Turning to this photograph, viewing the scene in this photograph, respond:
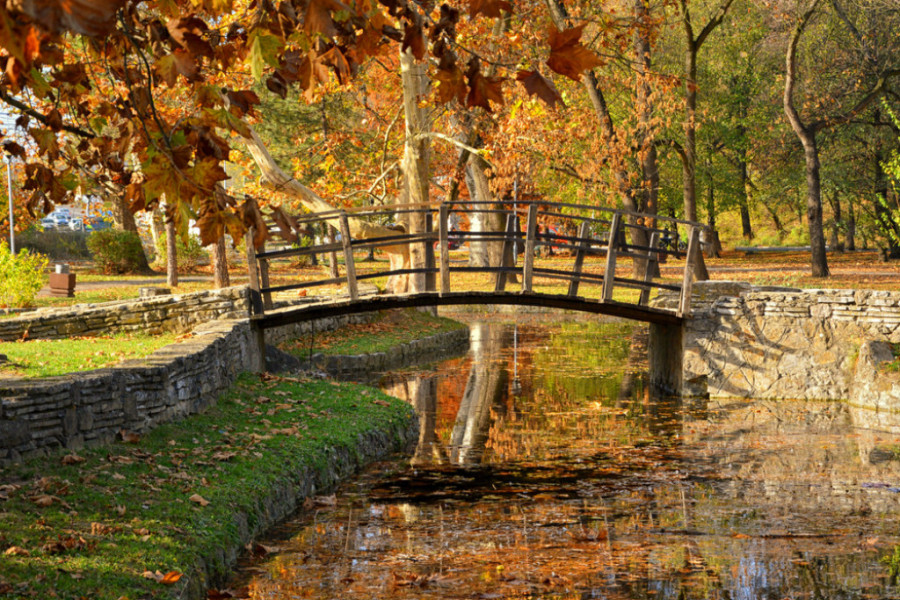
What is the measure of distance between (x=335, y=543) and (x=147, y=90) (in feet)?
14.3

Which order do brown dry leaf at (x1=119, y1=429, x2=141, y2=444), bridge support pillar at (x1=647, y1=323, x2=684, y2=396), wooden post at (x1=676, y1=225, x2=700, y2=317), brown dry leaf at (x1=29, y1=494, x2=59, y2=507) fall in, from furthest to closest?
bridge support pillar at (x1=647, y1=323, x2=684, y2=396) < wooden post at (x1=676, y1=225, x2=700, y2=317) < brown dry leaf at (x1=119, y1=429, x2=141, y2=444) < brown dry leaf at (x1=29, y1=494, x2=59, y2=507)

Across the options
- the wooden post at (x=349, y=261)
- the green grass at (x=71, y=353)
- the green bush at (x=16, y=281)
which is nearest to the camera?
the green grass at (x=71, y=353)

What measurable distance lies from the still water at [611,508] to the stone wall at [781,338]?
43 cm

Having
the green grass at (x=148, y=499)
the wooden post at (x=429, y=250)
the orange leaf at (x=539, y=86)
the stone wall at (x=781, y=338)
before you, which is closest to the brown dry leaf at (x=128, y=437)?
the green grass at (x=148, y=499)

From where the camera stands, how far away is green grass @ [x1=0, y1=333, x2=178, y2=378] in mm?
10883

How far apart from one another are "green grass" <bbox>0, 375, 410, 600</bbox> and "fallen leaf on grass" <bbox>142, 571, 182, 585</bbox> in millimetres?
30

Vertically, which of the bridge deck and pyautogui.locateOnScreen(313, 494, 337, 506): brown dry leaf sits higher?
the bridge deck

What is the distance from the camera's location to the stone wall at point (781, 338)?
594 inches

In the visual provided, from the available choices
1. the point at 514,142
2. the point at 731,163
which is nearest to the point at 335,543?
the point at 514,142

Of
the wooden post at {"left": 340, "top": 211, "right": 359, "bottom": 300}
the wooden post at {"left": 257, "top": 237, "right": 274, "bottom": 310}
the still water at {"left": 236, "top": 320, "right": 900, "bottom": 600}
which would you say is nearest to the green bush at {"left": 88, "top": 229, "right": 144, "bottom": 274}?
the wooden post at {"left": 257, "top": 237, "right": 274, "bottom": 310}

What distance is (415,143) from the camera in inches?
860

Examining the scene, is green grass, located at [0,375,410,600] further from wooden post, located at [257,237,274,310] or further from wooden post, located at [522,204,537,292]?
wooden post, located at [522,204,537,292]

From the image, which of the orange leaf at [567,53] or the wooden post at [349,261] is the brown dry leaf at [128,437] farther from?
the orange leaf at [567,53]

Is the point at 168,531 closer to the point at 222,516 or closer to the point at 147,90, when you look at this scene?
the point at 222,516
